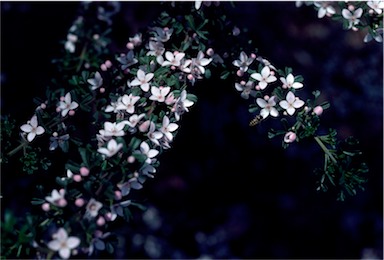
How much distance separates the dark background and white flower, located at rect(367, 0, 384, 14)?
1.44m

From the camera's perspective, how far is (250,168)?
5016mm

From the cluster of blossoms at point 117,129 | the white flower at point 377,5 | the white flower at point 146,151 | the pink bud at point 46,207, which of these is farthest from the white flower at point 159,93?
the white flower at point 377,5

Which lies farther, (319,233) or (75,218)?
(319,233)

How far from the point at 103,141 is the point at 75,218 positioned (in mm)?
395

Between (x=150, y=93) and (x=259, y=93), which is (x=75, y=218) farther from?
(x=259, y=93)

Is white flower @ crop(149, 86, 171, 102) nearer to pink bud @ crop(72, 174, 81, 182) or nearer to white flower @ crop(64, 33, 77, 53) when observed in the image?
pink bud @ crop(72, 174, 81, 182)

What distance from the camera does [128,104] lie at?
93.0 inches

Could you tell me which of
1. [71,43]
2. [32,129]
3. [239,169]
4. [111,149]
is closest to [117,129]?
[111,149]

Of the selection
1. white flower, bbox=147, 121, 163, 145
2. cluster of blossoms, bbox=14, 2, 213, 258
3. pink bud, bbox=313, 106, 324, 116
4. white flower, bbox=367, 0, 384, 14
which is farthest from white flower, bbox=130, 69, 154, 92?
white flower, bbox=367, 0, 384, 14

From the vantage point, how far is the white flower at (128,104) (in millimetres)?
2342

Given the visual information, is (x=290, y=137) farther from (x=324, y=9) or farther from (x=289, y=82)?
(x=324, y=9)

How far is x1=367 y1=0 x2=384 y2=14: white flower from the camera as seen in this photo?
2.70m

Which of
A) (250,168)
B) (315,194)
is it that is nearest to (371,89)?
(315,194)

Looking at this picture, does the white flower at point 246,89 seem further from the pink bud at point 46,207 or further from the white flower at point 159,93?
the pink bud at point 46,207
